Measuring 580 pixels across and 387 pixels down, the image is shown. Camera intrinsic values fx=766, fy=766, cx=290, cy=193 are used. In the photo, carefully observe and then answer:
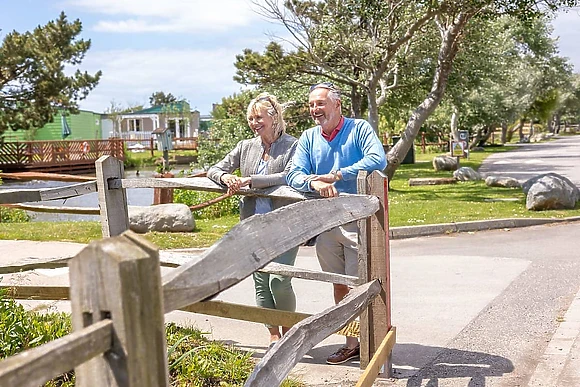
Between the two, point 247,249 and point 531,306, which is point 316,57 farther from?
point 247,249

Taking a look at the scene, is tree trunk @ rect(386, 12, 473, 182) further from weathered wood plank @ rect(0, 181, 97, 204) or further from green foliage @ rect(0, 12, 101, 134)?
green foliage @ rect(0, 12, 101, 134)

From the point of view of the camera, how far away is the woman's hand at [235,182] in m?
5.03

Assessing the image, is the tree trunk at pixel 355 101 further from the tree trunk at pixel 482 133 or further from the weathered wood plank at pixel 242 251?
the tree trunk at pixel 482 133

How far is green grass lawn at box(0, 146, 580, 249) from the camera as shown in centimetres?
1149

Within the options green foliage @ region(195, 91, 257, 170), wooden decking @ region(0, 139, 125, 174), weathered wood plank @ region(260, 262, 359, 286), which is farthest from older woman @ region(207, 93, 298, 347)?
wooden decking @ region(0, 139, 125, 174)

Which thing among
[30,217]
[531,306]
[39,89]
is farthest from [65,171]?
[531,306]

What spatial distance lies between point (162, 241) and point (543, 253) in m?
5.18

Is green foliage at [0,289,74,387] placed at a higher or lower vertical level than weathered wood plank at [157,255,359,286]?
lower

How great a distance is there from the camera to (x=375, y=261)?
15.1 feet

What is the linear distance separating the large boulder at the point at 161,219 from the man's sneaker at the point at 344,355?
7.14 meters

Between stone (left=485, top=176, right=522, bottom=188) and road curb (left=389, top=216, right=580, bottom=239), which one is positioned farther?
stone (left=485, top=176, right=522, bottom=188)

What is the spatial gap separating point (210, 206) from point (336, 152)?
990cm

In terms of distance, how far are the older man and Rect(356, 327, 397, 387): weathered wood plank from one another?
0.59 m

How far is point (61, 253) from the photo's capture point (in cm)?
974
